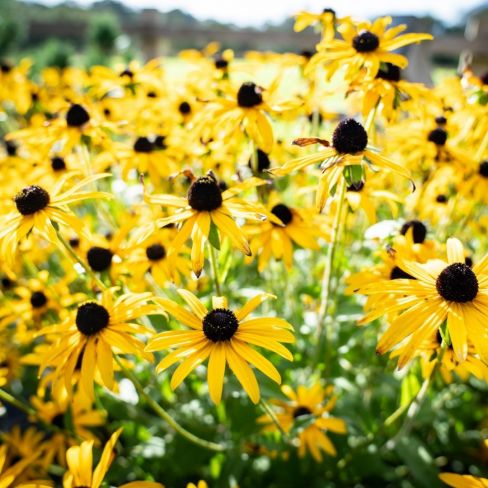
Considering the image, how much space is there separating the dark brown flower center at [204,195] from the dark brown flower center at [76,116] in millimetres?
880

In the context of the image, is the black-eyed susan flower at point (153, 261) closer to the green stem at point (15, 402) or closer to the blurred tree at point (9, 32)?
A: the green stem at point (15, 402)

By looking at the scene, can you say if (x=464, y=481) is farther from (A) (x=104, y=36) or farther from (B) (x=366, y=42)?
(A) (x=104, y=36)

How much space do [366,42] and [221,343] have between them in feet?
3.51

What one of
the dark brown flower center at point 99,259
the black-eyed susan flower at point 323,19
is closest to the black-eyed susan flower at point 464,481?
the dark brown flower center at point 99,259

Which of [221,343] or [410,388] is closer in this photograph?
[221,343]

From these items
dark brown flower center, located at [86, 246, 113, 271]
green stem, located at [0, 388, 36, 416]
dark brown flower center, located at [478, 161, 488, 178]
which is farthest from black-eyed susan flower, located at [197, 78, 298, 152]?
green stem, located at [0, 388, 36, 416]

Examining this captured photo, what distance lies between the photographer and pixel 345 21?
1.78 meters

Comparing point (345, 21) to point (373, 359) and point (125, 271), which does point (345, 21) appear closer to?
point (125, 271)

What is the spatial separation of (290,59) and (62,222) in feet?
4.77

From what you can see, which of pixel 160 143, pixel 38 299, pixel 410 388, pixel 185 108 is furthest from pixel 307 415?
pixel 185 108

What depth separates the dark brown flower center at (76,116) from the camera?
199 cm

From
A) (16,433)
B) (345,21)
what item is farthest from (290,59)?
(16,433)

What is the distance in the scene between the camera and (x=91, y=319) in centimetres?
135

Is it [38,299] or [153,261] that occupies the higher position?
[153,261]
